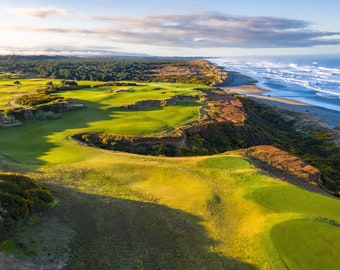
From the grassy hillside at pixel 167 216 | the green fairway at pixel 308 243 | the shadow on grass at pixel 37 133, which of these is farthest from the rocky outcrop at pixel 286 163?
the shadow on grass at pixel 37 133

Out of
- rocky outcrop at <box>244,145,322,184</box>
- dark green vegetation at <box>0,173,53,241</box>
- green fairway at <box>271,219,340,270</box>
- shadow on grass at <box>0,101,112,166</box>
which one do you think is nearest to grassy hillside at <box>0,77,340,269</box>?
green fairway at <box>271,219,340,270</box>

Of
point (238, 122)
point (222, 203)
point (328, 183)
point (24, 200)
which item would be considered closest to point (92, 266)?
point (24, 200)

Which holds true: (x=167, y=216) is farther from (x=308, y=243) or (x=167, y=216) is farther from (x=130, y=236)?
(x=308, y=243)

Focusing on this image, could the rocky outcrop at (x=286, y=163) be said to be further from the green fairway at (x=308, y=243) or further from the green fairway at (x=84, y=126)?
the green fairway at (x=84, y=126)

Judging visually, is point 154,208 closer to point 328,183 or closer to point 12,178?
point 12,178

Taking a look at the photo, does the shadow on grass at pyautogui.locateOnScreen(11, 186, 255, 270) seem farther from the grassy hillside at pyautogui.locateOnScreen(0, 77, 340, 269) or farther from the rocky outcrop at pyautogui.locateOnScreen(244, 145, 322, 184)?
the rocky outcrop at pyautogui.locateOnScreen(244, 145, 322, 184)
